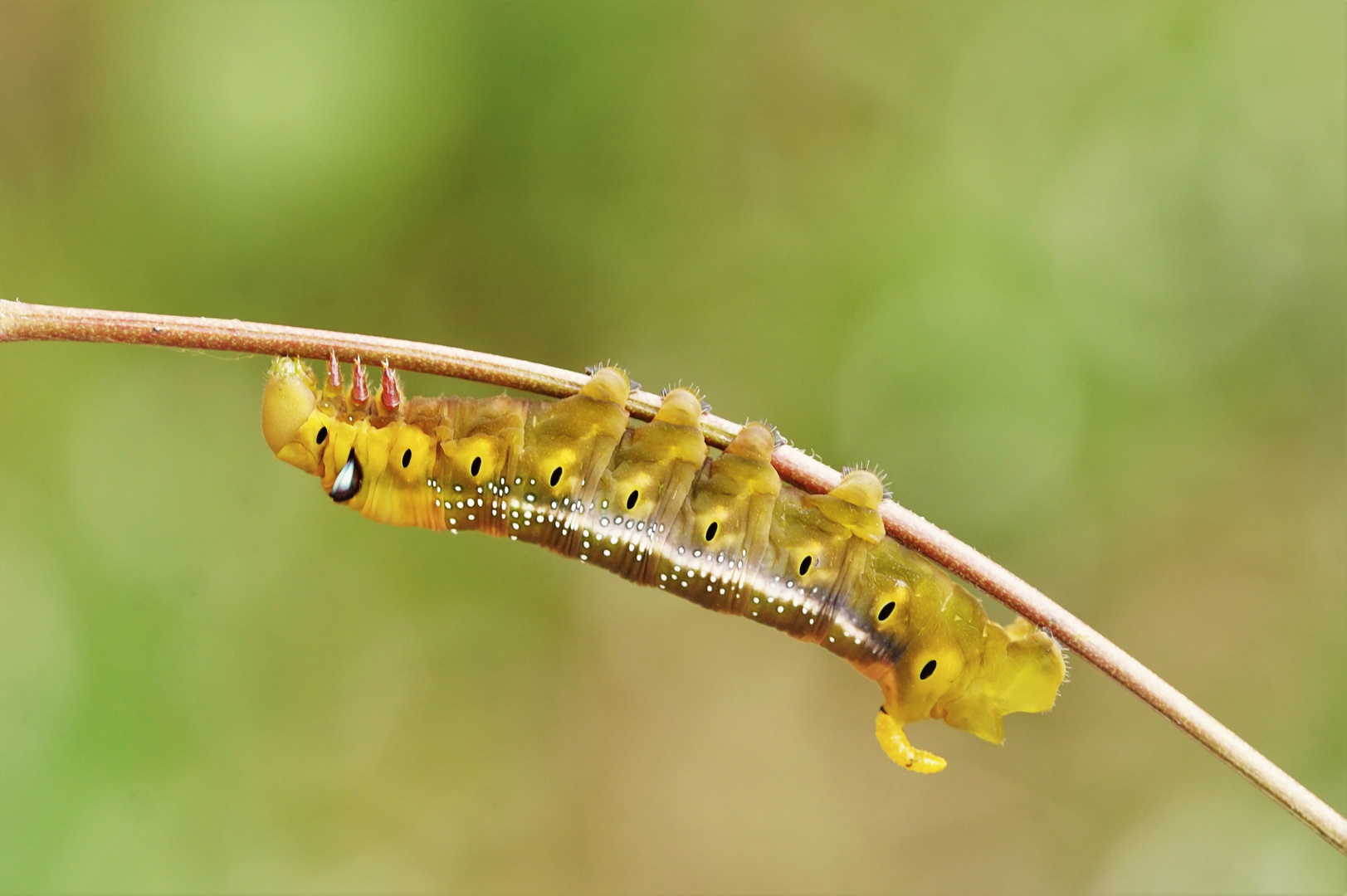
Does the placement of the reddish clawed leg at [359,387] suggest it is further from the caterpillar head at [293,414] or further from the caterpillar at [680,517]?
the caterpillar head at [293,414]

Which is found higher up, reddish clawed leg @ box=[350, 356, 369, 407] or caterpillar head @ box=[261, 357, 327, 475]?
reddish clawed leg @ box=[350, 356, 369, 407]

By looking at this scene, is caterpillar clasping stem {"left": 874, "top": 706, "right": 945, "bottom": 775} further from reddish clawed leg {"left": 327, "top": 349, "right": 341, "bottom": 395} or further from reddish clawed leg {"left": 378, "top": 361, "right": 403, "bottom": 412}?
reddish clawed leg {"left": 327, "top": 349, "right": 341, "bottom": 395}

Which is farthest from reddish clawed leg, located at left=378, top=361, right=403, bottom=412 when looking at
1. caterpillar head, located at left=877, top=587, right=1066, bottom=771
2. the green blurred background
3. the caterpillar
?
the green blurred background

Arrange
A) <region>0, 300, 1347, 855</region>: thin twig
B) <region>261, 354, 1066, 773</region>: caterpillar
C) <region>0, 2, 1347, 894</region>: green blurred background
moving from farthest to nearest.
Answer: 1. <region>0, 2, 1347, 894</region>: green blurred background
2. <region>261, 354, 1066, 773</region>: caterpillar
3. <region>0, 300, 1347, 855</region>: thin twig

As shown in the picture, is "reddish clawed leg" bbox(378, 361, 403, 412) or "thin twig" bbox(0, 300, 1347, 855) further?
"reddish clawed leg" bbox(378, 361, 403, 412)

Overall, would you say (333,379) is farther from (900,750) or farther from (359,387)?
(900,750)

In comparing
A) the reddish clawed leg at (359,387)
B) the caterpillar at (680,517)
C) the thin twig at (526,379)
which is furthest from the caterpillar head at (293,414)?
the thin twig at (526,379)

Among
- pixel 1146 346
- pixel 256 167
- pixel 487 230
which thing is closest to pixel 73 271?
pixel 256 167

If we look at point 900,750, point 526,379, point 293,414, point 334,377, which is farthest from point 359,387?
point 900,750
